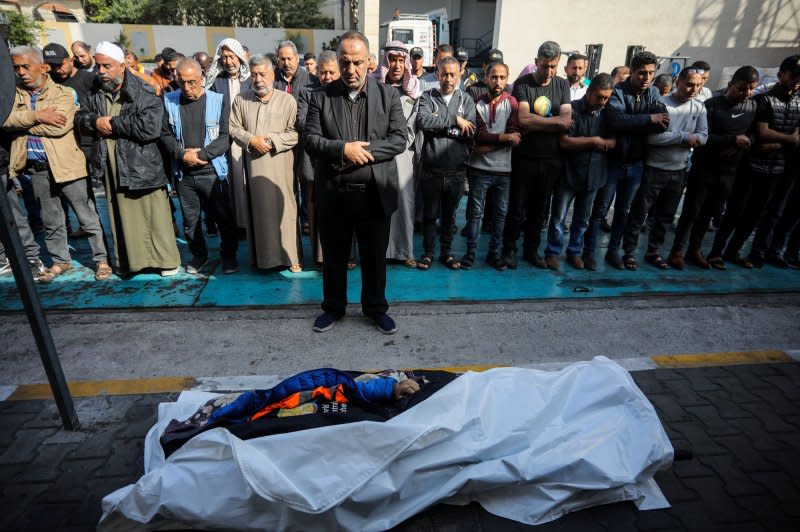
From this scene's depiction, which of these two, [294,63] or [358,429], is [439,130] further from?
[358,429]

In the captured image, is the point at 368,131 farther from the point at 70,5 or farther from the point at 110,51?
the point at 70,5

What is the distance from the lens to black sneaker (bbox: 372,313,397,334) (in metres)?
4.05

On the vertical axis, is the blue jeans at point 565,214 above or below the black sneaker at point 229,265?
above

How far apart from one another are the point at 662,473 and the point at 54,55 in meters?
7.44

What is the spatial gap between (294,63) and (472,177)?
8.00ft

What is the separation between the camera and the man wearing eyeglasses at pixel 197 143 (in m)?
4.60

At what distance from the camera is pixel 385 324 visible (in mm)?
4066

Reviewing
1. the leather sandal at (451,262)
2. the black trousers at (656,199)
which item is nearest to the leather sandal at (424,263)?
the leather sandal at (451,262)

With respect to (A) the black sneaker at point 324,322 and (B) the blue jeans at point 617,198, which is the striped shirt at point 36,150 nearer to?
(A) the black sneaker at point 324,322

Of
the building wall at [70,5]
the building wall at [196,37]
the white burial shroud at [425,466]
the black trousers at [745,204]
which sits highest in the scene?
the building wall at [70,5]

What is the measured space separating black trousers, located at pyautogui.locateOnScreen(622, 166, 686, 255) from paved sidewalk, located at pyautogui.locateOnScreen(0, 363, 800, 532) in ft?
7.50

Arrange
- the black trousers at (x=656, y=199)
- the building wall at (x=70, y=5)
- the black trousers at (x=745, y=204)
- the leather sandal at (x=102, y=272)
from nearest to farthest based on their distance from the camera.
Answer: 1. the leather sandal at (x=102, y=272)
2. the black trousers at (x=656, y=199)
3. the black trousers at (x=745, y=204)
4. the building wall at (x=70, y=5)

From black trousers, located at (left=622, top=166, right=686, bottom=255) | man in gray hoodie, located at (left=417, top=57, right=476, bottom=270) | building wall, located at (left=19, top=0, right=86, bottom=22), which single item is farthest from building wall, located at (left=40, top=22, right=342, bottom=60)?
black trousers, located at (left=622, top=166, right=686, bottom=255)

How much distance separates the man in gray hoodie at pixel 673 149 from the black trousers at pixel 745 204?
762 millimetres
